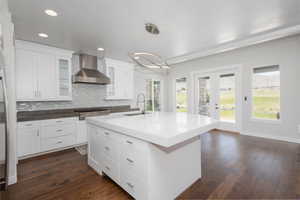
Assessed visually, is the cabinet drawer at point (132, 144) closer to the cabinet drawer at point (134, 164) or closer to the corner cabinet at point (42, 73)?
the cabinet drawer at point (134, 164)

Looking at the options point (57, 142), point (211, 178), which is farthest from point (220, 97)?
point (57, 142)

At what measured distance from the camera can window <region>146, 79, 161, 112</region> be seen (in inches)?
239

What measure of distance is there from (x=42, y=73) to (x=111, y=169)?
2.93 m

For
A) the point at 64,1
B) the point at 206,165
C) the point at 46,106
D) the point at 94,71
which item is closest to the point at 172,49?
the point at 94,71

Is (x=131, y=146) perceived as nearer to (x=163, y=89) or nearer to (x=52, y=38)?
(x=52, y=38)

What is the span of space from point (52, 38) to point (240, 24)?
3.98 meters

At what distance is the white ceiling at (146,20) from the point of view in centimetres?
200

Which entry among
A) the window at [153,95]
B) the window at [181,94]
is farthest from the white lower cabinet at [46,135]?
the window at [181,94]

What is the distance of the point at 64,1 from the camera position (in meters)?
1.88

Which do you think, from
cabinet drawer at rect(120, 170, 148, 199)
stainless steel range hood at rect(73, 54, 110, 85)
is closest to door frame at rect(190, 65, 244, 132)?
stainless steel range hood at rect(73, 54, 110, 85)

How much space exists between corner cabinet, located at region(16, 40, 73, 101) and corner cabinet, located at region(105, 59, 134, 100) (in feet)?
3.88

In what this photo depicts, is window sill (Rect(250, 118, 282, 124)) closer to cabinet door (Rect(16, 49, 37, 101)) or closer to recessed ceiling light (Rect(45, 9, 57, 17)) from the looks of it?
recessed ceiling light (Rect(45, 9, 57, 17))

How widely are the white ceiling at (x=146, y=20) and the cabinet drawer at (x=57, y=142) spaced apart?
7.46 feet

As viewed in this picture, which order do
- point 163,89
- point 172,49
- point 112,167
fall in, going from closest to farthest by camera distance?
point 112,167 < point 172,49 < point 163,89
